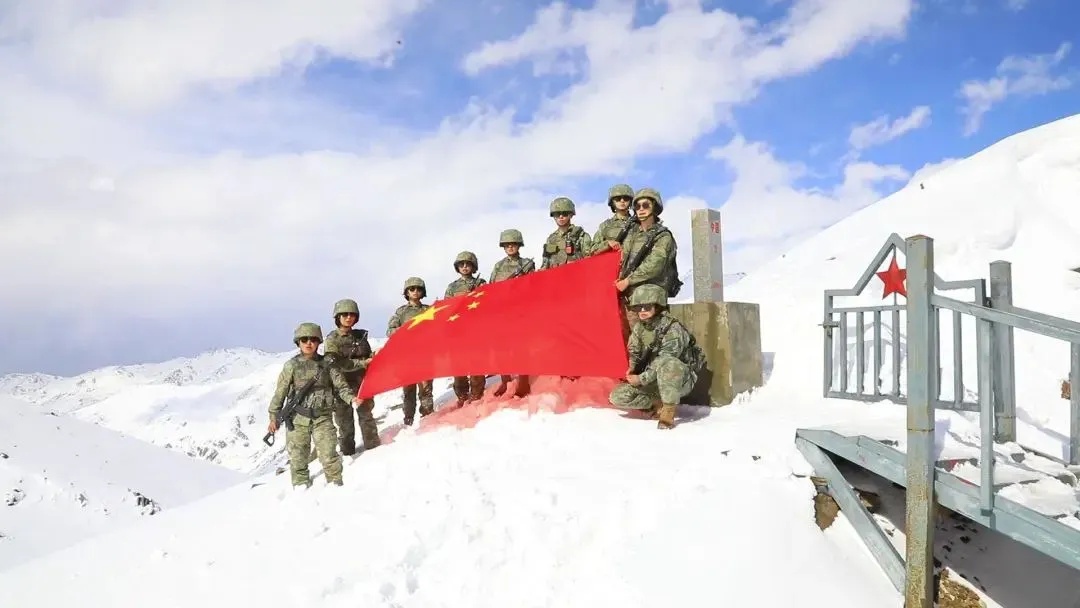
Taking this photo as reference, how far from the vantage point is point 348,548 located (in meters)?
5.54

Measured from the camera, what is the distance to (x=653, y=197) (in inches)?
313

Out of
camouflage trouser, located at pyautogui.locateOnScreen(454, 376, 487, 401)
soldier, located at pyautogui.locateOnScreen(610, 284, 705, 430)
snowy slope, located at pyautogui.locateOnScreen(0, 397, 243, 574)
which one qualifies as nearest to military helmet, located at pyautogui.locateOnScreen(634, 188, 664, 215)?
soldier, located at pyautogui.locateOnScreen(610, 284, 705, 430)

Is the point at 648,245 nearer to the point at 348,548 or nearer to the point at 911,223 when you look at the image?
the point at 348,548

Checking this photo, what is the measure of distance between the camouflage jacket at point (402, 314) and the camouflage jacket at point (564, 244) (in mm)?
1880

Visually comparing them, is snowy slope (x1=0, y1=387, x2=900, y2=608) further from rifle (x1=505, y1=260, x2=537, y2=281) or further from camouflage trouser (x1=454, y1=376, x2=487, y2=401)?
rifle (x1=505, y1=260, x2=537, y2=281)

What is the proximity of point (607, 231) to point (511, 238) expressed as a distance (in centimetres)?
168

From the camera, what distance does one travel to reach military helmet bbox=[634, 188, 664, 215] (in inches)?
314

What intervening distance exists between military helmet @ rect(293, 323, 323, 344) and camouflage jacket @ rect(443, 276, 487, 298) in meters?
2.20

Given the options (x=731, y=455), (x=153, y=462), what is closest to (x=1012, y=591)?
(x=731, y=455)

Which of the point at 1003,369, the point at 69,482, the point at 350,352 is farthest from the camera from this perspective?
the point at 69,482

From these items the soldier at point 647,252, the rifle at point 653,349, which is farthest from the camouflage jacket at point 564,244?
the rifle at point 653,349

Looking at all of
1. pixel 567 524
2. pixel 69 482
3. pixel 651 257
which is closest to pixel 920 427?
pixel 567 524

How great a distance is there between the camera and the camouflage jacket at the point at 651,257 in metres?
7.67

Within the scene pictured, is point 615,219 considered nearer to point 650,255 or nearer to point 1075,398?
point 650,255
